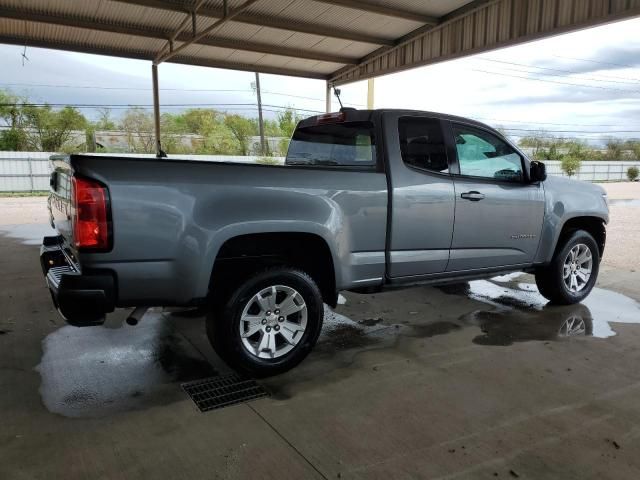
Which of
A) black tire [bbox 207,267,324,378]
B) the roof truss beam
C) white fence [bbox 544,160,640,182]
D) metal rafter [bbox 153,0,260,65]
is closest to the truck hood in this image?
black tire [bbox 207,267,324,378]

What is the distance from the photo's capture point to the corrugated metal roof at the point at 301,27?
856 cm

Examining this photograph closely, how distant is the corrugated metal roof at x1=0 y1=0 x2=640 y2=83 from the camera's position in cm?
856

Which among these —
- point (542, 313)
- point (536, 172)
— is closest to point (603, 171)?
point (542, 313)

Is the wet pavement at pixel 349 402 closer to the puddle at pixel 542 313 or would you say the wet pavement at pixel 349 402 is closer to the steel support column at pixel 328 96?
the puddle at pixel 542 313

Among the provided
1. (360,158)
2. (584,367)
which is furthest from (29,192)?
(584,367)

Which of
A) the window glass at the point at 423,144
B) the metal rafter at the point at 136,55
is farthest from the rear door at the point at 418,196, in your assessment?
the metal rafter at the point at 136,55

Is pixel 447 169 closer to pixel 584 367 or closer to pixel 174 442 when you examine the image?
pixel 584 367

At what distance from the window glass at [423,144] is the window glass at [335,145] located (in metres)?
0.28

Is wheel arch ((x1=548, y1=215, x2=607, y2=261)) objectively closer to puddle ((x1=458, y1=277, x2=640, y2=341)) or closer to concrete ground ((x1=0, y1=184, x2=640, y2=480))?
puddle ((x1=458, y1=277, x2=640, y2=341))

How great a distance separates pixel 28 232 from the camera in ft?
33.4

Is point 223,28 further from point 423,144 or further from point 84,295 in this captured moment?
point 84,295

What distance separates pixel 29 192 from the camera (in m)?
23.2

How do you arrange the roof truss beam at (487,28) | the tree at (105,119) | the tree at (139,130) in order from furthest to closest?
the tree at (105,119)
the tree at (139,130)
the roof truss beam at (487,28)

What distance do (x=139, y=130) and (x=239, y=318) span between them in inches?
1268
